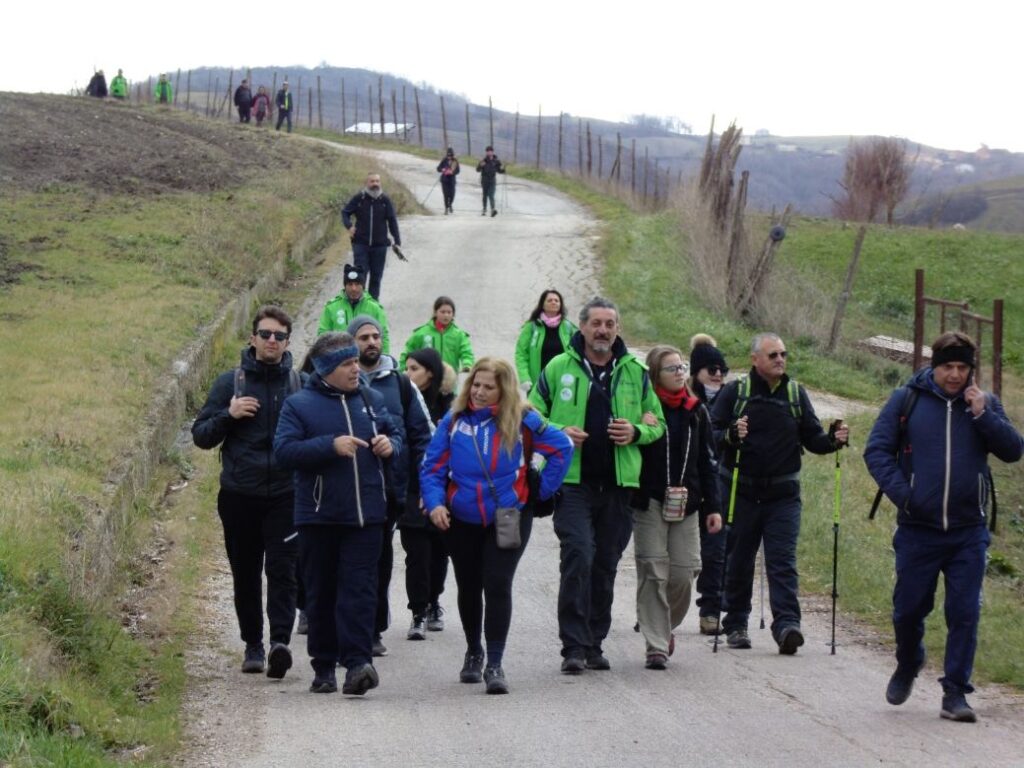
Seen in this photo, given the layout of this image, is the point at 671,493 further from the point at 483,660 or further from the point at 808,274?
the point at 808,274

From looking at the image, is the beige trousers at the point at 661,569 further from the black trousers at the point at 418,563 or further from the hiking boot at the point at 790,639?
the black trousers at the point at 418,563

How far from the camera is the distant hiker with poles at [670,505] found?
859cm

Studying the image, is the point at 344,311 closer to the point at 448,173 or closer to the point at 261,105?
the point at 448,173

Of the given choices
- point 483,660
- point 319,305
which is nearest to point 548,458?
point 483,660

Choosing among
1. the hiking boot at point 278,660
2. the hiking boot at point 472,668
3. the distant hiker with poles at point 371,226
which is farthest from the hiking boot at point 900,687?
the distant hiker with poles at point 371,226

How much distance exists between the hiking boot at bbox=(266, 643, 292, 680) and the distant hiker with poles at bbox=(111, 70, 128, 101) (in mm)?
52740

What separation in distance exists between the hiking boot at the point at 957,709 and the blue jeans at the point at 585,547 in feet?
6.59

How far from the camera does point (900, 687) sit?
25.5ft

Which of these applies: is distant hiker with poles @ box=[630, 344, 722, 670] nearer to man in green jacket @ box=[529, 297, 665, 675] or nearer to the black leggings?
man in green jacket @ box=[529, 297, 665, 675]

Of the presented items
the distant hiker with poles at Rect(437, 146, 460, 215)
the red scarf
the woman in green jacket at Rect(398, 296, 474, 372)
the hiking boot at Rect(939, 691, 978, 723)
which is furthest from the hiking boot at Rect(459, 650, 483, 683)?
the distant hiker with poles at Rect(437, 146, 460, 215)

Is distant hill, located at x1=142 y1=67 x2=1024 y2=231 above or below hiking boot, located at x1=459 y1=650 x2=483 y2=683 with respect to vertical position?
above

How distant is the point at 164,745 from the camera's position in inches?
265

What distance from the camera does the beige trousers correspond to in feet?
28.3

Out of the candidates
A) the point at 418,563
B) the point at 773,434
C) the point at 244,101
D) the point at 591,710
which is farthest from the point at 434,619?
the point at 244,101
